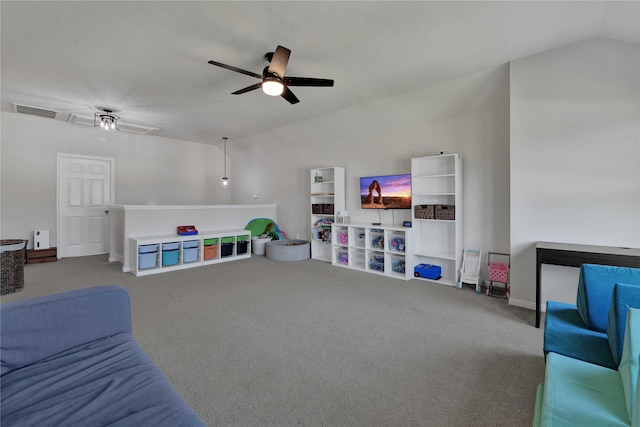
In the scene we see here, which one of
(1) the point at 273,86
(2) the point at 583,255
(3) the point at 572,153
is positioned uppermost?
(1) the point at 273,86

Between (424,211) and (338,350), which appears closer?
(338,350)

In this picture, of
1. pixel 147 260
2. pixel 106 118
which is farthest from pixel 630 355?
pixel 106 118

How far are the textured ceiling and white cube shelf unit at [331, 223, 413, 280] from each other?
2252 millimetres

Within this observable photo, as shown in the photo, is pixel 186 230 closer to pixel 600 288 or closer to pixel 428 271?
pixel 428 271

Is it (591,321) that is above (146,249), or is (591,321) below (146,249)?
below

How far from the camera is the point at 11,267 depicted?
3781 mm

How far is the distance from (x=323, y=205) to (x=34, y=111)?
18.2 feet

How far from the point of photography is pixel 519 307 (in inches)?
130

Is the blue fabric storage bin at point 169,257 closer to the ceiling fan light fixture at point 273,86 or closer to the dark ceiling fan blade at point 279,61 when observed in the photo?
the ceiling fan light fixture at point 273,86

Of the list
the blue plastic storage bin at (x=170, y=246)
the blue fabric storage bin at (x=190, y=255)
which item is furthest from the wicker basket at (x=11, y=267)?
the blue fabric storage bin at (x=190, y=255)

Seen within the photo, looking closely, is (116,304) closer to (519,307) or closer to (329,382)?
(329,382)

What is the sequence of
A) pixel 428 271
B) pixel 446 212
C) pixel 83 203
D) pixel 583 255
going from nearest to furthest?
pixel 583 255
pixel 446 212
pixel 428 271
pixel 83 203

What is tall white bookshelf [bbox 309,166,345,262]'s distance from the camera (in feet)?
18.4

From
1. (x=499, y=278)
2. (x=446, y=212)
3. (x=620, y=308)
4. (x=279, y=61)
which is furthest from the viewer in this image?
(x=446, y=212)
